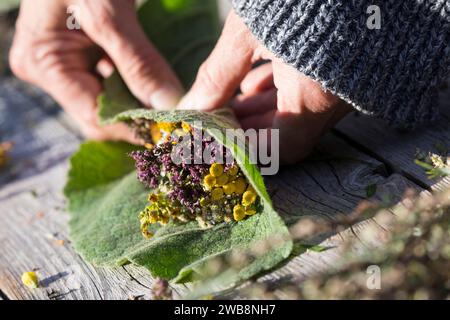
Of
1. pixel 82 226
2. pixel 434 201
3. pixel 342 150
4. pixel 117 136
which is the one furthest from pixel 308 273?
pixel 117 136

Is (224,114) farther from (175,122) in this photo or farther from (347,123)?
(347,123)

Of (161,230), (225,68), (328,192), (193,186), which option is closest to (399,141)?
(328,192)

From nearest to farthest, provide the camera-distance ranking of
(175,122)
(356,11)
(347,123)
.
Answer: (356,11), (175,122), (347,123)

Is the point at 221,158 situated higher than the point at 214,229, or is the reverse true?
the point at 221,158

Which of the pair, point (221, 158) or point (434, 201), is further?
point (221, 158)

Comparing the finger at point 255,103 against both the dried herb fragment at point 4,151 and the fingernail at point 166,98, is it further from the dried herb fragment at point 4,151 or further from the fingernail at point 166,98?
the dried herb fragment at point 4,151

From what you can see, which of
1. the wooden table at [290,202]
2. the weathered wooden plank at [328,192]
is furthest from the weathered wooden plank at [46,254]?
the weathered wooden plank at [328,192]
